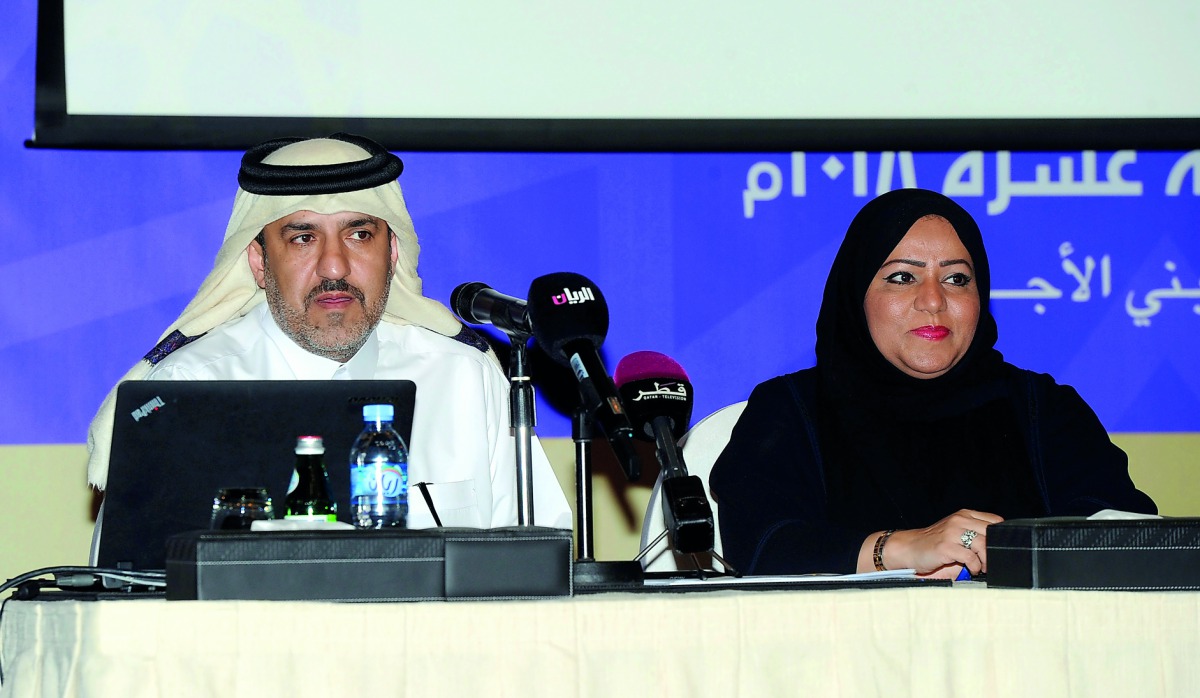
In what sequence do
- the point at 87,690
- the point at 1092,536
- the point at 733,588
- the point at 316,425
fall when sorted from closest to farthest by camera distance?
the point at 87,690, the point at 1092,536, the point at 733,588, the point at 316,425

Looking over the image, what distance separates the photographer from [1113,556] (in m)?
1.45

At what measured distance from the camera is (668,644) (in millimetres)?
1380

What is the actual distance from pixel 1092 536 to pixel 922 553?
656mm

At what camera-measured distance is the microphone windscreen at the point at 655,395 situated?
5.50ft

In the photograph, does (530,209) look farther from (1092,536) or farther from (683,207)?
(1092,536)

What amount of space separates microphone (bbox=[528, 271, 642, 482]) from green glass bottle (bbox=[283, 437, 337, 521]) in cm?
32

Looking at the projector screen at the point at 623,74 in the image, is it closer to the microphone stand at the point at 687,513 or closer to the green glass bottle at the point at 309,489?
the green glass bottle at the point at 309,489

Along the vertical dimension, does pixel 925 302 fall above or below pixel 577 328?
above

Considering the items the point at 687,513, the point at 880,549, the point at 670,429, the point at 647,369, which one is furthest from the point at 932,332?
the point at 687,513

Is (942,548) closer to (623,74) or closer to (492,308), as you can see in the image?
(492,308)

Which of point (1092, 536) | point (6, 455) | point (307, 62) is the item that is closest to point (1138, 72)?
point (307, 62)

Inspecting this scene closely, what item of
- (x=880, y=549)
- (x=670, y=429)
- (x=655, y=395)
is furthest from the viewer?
(x=880, y=549)

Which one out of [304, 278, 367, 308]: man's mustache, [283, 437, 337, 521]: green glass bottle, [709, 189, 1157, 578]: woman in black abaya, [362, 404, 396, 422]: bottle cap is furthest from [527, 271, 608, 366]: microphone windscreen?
[304, 278, 367, 308]: man's mustache

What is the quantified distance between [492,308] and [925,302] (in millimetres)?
990
